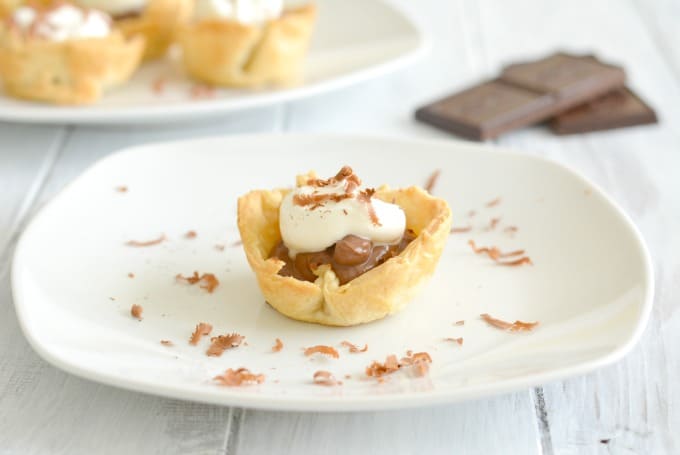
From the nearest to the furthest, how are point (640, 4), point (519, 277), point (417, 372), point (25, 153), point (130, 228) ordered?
point (417, 372)
point (519, 277)
point (130, 228)
point (25, 153)
point (640, 4)

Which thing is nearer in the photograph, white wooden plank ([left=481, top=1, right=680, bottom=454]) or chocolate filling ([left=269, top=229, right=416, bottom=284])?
white wooden plank ([left=481, top=1, right=680, bottom=454])

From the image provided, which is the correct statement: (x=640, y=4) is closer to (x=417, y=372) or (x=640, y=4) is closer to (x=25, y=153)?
(x=25, y=153)

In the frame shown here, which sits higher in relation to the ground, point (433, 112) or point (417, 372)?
point (417, 372)

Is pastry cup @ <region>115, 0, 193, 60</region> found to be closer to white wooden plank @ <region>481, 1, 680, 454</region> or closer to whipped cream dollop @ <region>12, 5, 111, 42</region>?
whipped cream dollop @ <region>12, 5, 111, 42</region>

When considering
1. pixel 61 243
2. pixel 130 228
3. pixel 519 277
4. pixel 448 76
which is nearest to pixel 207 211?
pixel 130 228

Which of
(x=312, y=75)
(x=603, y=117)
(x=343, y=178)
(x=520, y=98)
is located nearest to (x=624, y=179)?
(x=603, y=117)

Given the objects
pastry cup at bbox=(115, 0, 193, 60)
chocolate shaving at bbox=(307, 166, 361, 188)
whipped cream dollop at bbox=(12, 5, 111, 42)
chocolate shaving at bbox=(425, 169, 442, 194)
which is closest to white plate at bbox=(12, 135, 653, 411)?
chocolate shaving at bbox=(425, 169, 442, 194)
